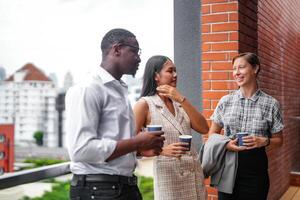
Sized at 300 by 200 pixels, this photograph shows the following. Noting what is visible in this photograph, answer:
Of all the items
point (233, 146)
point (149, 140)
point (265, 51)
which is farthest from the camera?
point (265, 51)

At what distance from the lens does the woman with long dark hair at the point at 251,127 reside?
249 cm

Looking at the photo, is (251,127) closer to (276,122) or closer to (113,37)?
(276,122)

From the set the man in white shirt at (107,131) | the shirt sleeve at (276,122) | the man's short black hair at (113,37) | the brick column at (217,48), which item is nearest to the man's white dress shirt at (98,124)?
the man in white shirt at (107,131)

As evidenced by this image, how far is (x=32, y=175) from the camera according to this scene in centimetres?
206

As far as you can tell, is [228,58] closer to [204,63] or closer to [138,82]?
[204,63]

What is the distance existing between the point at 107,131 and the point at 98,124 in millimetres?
47

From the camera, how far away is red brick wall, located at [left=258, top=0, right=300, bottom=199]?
14.0ft

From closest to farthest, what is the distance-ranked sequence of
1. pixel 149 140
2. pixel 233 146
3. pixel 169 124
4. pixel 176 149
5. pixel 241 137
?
pixel 149 140, pixel 176 149, pixel 169 124, pixel 241 137, pixel 233 146

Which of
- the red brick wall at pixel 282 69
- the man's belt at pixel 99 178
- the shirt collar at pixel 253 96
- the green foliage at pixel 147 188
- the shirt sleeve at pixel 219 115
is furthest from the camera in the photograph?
the red brick wall at pixel 282 69

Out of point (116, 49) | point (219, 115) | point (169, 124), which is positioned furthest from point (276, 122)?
point (116, 49)

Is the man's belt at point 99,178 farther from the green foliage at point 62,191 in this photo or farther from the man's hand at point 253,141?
the man's hand at point 253,141

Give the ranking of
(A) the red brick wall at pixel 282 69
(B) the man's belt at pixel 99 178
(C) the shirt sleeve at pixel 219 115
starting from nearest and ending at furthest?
1. (B) the man's belt at pixel 99 178
2. (C) the shirt sleeve at pixel 219 115
3. (A) the red brick wall at pixel 282 69

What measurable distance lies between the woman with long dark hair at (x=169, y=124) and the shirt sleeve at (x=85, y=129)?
690 millimetres

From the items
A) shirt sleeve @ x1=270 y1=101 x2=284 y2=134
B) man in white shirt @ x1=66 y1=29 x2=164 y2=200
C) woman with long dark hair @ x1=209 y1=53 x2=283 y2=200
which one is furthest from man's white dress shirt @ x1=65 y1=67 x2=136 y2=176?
shirt sleeve @ x1=270 y1=101 x2=284 y2=134
